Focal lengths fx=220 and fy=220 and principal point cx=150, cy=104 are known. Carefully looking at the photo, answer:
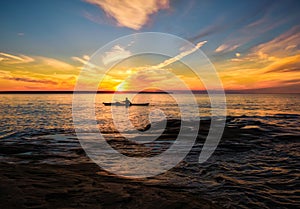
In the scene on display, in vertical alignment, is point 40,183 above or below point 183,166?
above

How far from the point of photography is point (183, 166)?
425 inches

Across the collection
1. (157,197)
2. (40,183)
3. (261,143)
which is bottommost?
(261,143)

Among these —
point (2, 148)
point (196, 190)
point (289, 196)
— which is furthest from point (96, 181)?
point (2, 148)

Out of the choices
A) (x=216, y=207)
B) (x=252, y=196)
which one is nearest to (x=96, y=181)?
(x=216, y=207)

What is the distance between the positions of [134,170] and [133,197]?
3525 mm

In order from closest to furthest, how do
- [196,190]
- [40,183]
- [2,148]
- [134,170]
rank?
[40,183], [196,190], [134,170], [2,148]

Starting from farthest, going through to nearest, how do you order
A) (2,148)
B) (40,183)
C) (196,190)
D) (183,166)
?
(2,148) → (183,166) → (196,190) → (40,183)

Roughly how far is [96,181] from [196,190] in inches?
138

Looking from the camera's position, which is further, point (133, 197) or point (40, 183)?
point (40, 183)

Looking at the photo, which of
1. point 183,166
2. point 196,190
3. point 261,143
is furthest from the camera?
point 261,143

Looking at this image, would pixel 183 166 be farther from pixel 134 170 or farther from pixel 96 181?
pixel 96 181

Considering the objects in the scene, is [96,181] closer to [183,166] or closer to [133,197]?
[133,197]

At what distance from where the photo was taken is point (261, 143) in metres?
17.1

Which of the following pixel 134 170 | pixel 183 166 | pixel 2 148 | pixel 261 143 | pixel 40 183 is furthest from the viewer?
pixel 261 143
